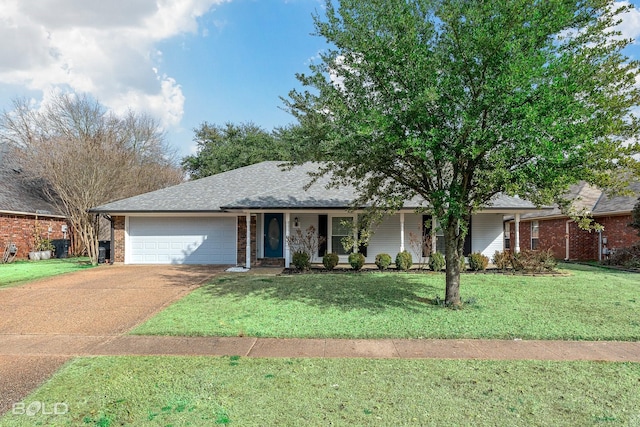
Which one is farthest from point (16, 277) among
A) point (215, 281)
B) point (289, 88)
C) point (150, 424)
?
point (150, 424)

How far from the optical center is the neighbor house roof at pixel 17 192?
61.5ft

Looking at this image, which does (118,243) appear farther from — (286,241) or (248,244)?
(286,241)

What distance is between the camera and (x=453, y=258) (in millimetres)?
7738

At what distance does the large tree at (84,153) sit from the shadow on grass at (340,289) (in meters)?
9.84

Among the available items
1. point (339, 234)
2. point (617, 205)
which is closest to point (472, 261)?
point (339, 234)

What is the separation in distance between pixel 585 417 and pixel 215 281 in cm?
928

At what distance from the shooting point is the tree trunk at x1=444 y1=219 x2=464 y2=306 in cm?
764

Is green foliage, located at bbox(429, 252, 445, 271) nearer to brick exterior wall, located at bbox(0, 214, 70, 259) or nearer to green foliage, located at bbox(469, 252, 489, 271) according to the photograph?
green foliage, located at bbox(469, 252, 489, 271)

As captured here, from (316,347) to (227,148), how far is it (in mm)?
29012

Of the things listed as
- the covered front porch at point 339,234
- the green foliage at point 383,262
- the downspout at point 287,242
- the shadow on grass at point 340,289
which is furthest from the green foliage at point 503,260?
the downspout at point 287,242

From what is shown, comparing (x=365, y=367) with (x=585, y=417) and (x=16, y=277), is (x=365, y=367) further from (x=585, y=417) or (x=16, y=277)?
(x=16, y=277)

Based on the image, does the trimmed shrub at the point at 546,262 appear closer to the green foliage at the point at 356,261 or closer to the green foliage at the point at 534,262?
the green foliage at the point at 534,262

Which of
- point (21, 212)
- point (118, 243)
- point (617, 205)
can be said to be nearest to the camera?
point (118, 243)

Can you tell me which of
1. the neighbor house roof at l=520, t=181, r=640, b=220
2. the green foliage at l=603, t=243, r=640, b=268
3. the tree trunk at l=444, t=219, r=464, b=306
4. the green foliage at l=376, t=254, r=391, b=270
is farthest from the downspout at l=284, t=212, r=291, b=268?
the green foliage at l=603, t=243, r=640, b=268
